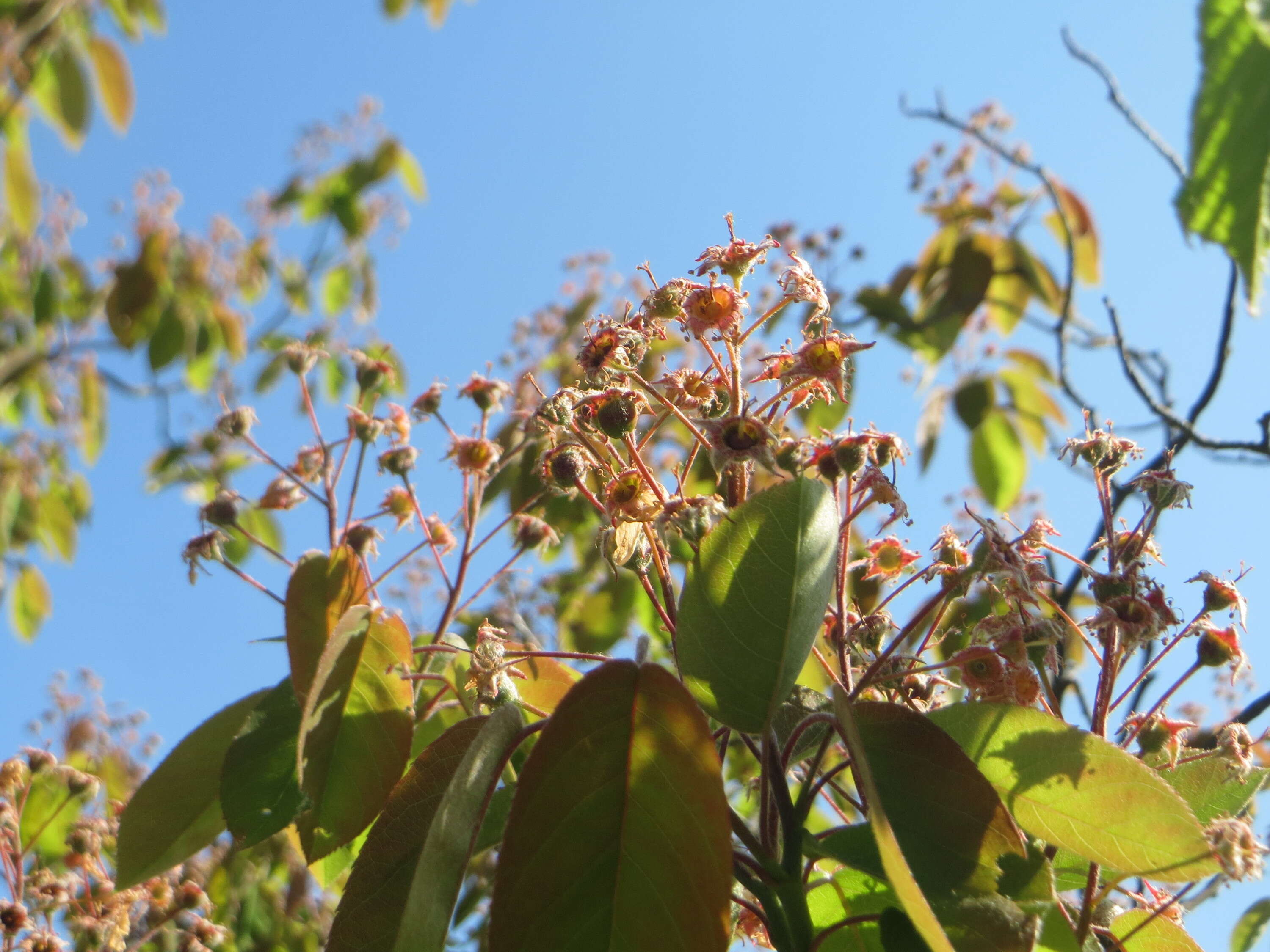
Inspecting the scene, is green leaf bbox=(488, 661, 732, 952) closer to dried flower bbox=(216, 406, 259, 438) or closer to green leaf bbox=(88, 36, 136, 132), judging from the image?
dried flower bbox=(216, 406, 259, 438)

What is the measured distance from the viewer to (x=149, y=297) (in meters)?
4.21

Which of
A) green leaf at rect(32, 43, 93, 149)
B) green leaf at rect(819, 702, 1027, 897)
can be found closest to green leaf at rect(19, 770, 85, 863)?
green leaf at rect(819, 702, 1027, 897)

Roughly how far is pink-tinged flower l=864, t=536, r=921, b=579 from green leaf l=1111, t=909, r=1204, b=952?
0.43m

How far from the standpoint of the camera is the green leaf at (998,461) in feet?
10.4

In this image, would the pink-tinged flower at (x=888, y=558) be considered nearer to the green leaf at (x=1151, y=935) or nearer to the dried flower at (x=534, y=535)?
the green leaf at (x=1151, y=935)

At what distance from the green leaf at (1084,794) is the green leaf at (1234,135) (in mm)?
419

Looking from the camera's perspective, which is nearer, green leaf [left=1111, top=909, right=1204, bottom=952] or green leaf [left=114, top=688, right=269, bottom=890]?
green leaf [left=1111, top=909, right=1204, bottom=952]

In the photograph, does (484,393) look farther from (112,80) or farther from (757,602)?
(112,80)

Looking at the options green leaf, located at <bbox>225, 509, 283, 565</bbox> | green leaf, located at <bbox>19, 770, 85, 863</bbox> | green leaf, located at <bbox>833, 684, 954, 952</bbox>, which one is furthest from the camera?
green leaf, located at <bbox>225, 509, 283, 565</bbox>

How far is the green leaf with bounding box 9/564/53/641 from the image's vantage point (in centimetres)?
464

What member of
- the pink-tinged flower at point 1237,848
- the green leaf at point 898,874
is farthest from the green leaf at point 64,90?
the pink-tinged flower at point 1237,848

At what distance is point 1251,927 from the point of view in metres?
1.59

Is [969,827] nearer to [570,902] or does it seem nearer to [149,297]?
[570,902]

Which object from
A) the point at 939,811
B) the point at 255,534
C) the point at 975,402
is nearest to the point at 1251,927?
the point at 939,811
